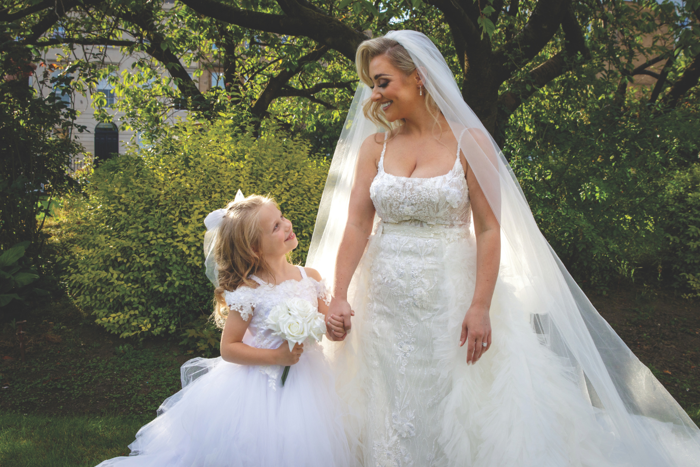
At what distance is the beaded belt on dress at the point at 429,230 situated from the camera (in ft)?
8.27

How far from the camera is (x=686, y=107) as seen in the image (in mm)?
6438

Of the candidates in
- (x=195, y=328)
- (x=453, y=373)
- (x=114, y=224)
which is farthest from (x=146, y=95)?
(x=453, y=373)

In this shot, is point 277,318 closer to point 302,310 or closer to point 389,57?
point 302,310

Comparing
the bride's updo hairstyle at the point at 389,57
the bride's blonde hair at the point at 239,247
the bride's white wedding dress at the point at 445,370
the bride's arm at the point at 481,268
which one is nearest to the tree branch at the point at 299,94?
the bride's updo hairstyle at the point at 389,57

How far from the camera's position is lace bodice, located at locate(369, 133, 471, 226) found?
2.42 metres

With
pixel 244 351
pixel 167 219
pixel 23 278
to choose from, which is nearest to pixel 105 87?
pixel 23 278

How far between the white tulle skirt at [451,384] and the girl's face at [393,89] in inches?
23.6

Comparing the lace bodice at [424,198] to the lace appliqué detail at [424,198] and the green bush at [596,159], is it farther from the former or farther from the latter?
the green bush at [596,159]

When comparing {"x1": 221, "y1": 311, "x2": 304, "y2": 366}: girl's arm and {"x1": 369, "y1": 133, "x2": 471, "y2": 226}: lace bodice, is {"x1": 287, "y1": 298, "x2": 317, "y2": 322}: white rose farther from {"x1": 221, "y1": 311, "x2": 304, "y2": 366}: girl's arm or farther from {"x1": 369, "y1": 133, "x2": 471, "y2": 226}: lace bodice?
{"x1": 369, "y1": 133, "x2": 471, "y2": 226}: lace bodice

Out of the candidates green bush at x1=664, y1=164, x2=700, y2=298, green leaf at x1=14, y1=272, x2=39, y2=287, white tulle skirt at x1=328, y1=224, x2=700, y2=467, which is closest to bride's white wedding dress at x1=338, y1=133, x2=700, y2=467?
white tulle skirt at x1=328, y1=224, x2=700, y2=467

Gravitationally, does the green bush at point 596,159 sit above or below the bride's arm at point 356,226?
above

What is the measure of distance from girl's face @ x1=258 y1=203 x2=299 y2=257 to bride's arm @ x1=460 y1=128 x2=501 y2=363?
1.01 metres

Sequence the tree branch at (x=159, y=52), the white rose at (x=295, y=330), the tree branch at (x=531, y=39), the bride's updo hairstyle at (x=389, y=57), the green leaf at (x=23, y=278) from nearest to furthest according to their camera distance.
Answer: the white rose at (x=295, y=330) < the bride's updo hairstyle at (x=389, y=57) < the tree branch at (x=531, y=39) < the green leaf at (x=23, y=278) < the tree branch at (x=159, y=52)

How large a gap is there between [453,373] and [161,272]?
3318 millimetres
